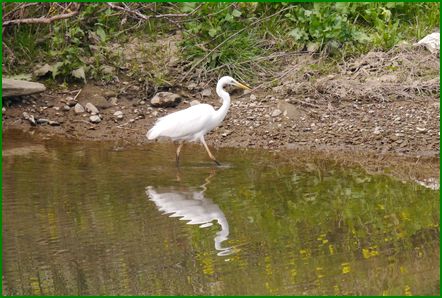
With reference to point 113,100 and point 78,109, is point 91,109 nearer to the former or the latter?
point 78,109

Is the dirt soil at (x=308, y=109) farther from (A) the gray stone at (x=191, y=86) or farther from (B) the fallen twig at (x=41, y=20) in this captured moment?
(B) the fallen twig at (x=41, y=20)

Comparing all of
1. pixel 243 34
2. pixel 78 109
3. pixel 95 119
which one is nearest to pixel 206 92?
pixel 243 34

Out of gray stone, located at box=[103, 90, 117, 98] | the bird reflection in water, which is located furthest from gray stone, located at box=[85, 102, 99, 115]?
the bird reflection in water

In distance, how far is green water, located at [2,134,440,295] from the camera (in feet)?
20.5

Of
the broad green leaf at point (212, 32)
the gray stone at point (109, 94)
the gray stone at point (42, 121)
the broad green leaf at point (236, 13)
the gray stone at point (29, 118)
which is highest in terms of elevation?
the broad green leaf at point (236, 13)

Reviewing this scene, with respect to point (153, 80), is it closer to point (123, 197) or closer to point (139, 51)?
point (139, 51)

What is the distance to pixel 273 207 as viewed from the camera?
8039 mm

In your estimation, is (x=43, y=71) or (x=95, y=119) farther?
(x=43, y=71)

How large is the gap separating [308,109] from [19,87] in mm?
3190

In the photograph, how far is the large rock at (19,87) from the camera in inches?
434

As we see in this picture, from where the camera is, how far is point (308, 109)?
35.3 feet

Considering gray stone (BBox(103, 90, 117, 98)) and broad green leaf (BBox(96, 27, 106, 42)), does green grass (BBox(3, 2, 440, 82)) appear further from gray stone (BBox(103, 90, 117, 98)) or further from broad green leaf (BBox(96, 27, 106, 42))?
gray stone (BBox(103, 90, 117, 98))

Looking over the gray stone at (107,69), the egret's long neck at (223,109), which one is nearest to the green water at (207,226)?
the egret's long neck at (223,109)

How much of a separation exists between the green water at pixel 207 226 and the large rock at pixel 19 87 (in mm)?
943
